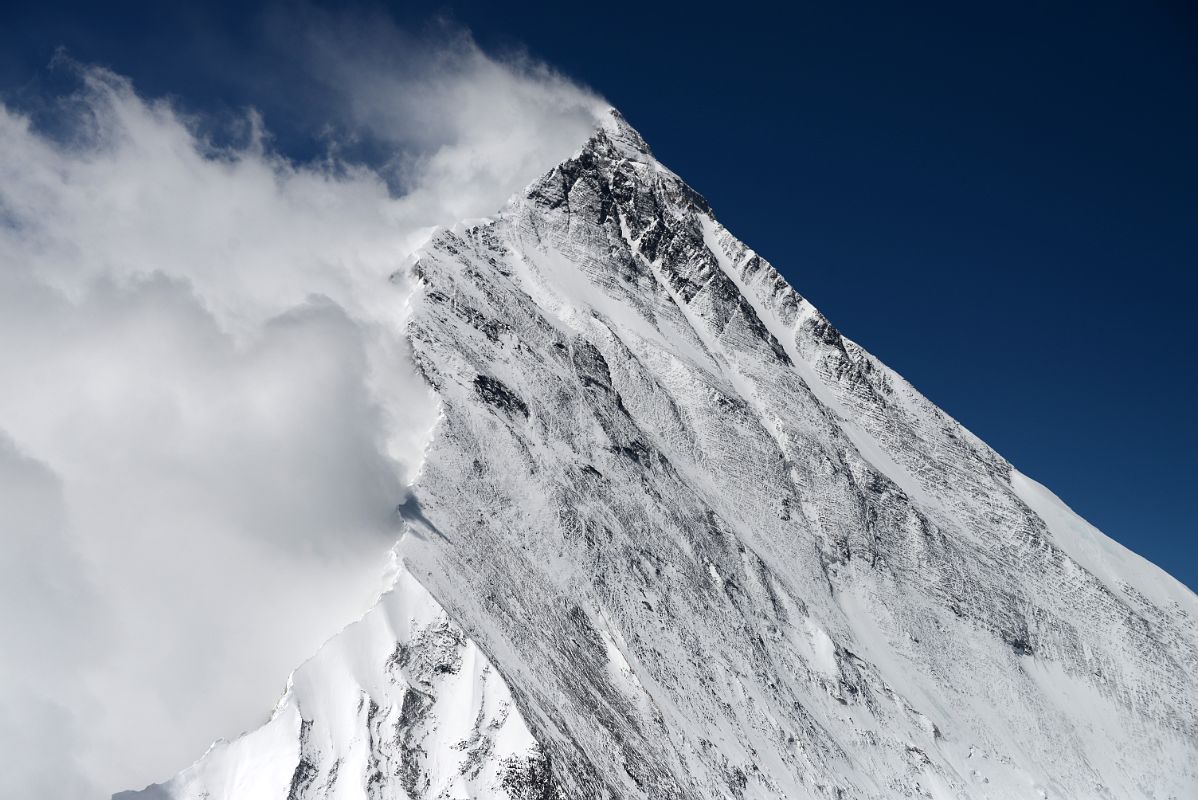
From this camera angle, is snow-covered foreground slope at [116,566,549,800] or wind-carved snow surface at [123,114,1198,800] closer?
snow-covered foreground slope at [116,566,549,800]

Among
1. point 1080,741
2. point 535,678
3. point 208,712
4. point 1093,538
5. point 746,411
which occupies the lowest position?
point 1080,741

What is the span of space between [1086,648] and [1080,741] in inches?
504

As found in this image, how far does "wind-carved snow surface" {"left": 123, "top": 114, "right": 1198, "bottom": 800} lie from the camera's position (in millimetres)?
42688

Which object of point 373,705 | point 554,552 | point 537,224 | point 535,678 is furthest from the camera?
point 537,224

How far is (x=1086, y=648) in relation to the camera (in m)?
95.6

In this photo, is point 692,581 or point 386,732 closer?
point 386,732

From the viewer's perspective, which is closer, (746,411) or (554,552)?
(554,552)

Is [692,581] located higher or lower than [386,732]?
higher

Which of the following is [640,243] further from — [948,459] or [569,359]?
[948,459]

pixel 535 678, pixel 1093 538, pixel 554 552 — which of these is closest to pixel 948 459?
pixel 1093 538

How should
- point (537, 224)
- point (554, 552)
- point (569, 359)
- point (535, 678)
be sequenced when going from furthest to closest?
1. point (537, 224)
2. point (569, 359)
3. point (554, 552)
4. point (535, 678)

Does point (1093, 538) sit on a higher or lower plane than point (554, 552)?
lower

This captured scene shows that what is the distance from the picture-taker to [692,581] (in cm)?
6912

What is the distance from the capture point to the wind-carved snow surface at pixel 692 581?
42.7m
